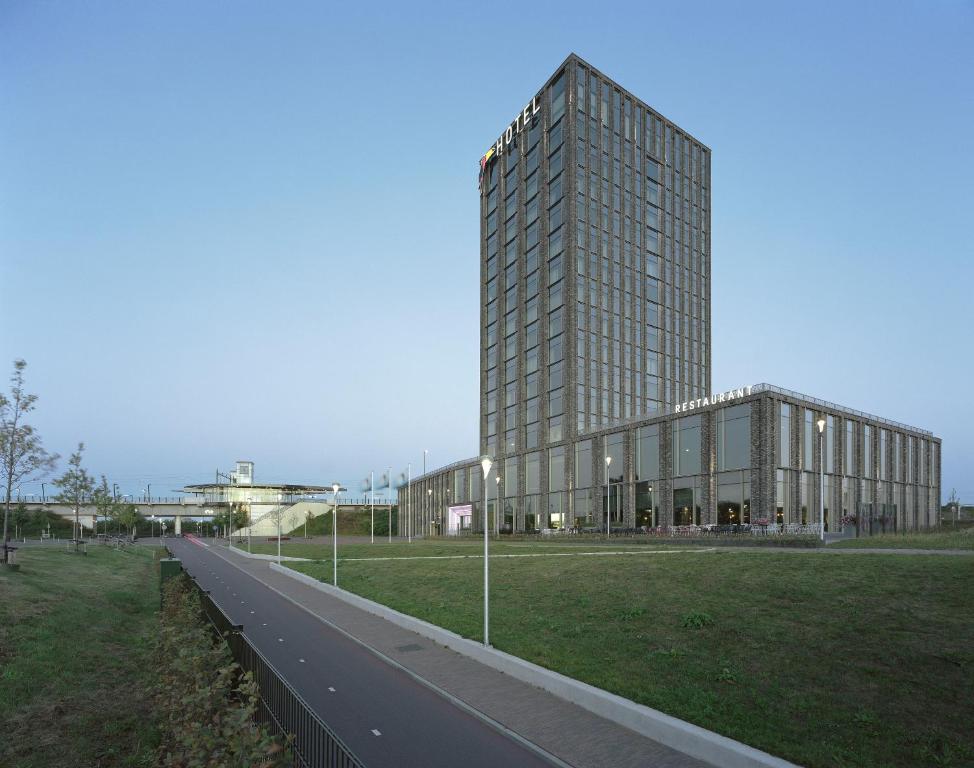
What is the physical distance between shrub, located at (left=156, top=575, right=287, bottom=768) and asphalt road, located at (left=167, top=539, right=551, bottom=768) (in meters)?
2.40

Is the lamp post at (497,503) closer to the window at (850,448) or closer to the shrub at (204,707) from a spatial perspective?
the window at (850,448)

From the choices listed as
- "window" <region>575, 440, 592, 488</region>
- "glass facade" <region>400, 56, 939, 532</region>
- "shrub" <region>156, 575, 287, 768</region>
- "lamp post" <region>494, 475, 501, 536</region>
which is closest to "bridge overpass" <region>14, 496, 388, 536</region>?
"glass facade" <region>400, 56, 939, 532</region>

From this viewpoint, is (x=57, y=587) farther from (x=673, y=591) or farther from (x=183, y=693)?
(x=673, y=591)

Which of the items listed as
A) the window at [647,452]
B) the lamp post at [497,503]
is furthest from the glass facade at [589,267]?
the window at [647,452]

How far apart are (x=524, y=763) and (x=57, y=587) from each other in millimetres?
26809

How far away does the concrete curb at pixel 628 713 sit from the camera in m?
10.9

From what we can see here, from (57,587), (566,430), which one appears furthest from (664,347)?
(57,587)

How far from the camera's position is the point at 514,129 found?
105875 mm

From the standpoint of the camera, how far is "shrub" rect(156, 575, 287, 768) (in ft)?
27.5

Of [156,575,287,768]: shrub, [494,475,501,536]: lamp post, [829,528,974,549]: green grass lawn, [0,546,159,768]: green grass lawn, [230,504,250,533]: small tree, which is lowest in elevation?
[230,504,250,533]: small tree

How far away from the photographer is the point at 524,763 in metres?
11.6

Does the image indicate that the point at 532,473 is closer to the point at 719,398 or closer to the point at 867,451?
the point at 719,398

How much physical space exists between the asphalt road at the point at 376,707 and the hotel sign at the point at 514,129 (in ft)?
294

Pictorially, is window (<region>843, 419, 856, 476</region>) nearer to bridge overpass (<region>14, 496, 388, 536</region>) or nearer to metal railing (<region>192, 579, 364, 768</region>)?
metal railing (<region>192, 579, 364, 768</region>)
